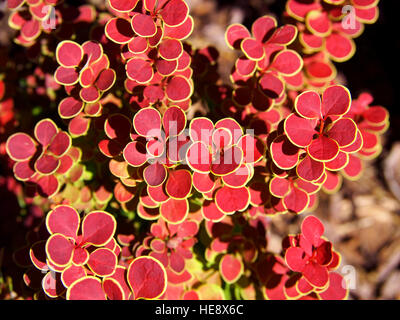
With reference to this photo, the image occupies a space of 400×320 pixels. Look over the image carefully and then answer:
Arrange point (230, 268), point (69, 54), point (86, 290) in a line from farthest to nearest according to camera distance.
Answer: point (230, 268)
point (69, 54)
point (86, 290)

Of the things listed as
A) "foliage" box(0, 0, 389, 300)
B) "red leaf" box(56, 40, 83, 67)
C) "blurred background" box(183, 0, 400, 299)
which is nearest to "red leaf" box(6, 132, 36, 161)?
"foliage" box(0, 0, 389, 300)

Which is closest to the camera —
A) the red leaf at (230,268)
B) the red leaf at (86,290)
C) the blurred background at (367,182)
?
the red leaf at (86,290)

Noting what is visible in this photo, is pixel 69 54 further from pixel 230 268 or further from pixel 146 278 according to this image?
pixel 230 268

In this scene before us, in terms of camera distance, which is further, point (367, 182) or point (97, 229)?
point (367, 182)

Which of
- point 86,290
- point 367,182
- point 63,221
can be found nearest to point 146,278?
point 86,290

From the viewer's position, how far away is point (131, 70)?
886 mm

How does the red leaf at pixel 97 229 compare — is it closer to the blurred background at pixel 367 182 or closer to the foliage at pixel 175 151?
the foliage at pixel 175 151

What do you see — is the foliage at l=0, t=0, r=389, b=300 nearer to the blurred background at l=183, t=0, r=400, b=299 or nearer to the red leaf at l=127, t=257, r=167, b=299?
the red leaf at l=127, t=257, r=167, b=299

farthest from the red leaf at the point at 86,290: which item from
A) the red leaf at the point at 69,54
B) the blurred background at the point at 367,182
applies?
the blurred background at the point at 367,182

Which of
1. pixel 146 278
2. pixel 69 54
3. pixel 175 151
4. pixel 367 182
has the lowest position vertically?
pixel 367 182

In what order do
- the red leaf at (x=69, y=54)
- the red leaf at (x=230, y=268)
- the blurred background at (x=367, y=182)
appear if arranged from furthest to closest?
the blurred background at (x=367, y=182) < the red leaf at (x=230, y=268) < the red leaf at (x=69, y=54)

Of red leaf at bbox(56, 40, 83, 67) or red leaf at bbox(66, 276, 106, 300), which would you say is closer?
red leaf at bbox(66, 276, 106, 300)
